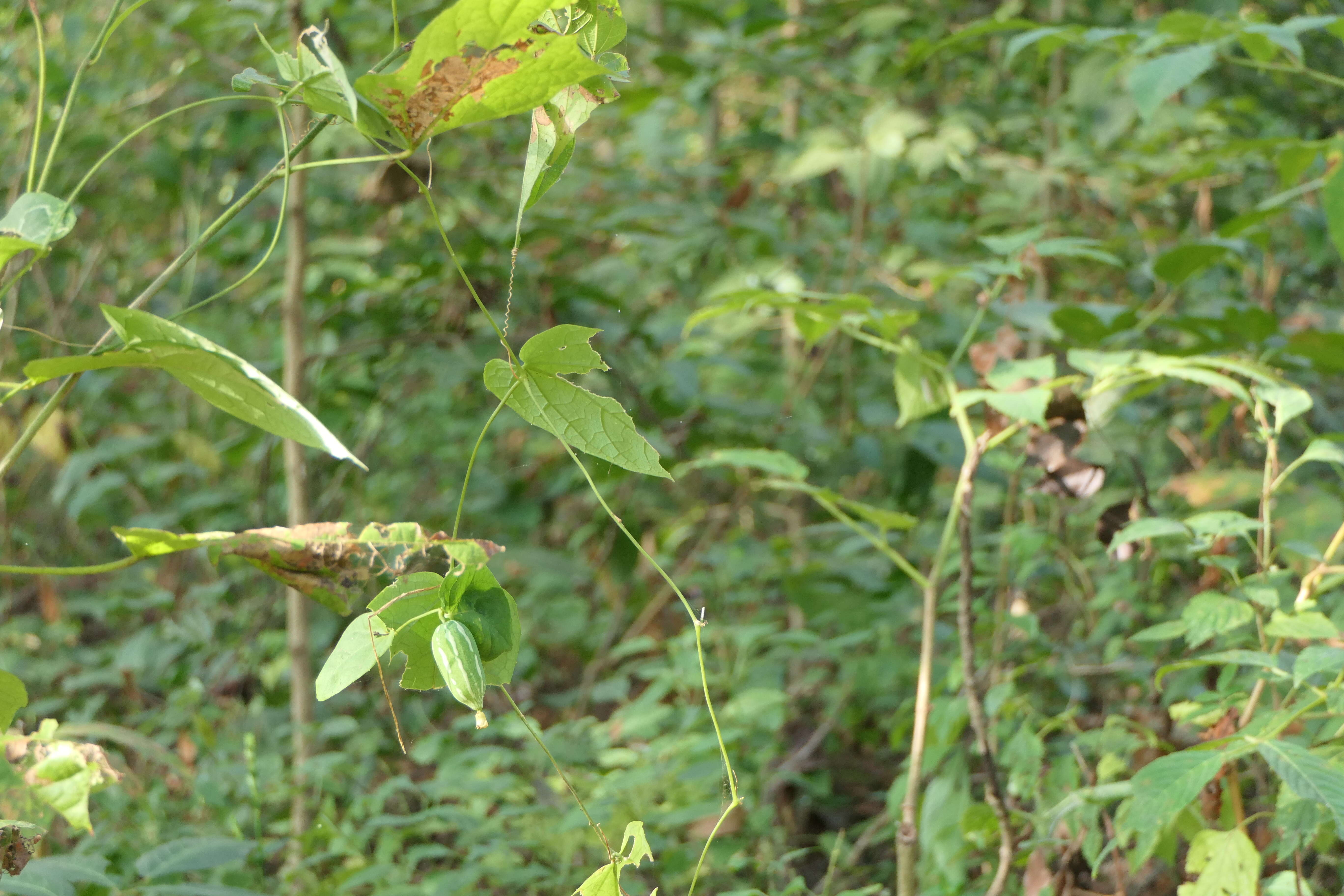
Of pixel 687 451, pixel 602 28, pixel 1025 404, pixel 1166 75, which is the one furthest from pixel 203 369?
pixel 687 451

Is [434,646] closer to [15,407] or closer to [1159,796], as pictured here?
[1159,796]

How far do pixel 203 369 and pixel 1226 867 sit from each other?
1024 mm

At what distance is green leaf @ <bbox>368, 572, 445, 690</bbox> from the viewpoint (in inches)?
25.1

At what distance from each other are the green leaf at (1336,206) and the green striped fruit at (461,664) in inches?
46.9

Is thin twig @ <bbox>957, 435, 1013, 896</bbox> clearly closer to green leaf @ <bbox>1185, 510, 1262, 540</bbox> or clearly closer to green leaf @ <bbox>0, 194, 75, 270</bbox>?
green leaf @ <bbox>1185, 510, 1262, 540</bbox>

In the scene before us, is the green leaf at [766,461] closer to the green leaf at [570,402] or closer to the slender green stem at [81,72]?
the green leaf at [570,402]

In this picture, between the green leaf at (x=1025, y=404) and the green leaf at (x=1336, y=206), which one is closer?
the green leaf at (x=1025, y=404)

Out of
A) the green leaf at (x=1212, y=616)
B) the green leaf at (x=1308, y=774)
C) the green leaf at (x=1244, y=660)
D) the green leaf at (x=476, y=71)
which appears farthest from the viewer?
the green leaf at (x=1212, y=616)

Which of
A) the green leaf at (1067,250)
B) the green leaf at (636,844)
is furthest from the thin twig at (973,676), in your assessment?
the green leaf at (636,844)

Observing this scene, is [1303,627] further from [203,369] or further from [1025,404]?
[203,369]

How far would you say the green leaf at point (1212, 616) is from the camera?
105cm

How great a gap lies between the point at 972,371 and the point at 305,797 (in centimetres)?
149

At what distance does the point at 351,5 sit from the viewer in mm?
2170

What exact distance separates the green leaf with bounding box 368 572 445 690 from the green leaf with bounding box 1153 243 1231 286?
4.12 ft
